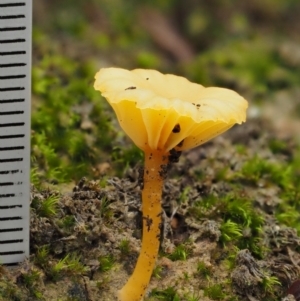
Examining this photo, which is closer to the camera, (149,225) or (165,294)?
(149,225)

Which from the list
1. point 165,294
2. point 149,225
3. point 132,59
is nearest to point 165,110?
point 149,225

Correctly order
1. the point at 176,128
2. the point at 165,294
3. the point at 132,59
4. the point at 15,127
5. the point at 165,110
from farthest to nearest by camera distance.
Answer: the point at 132,59, the point at 165,294, the point at 15,127, the point at 176,128, the point at 165,110

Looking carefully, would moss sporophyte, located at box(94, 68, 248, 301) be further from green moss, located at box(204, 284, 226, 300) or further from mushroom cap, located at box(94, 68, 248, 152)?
green moss, located at box(204, 284, 226, 300)

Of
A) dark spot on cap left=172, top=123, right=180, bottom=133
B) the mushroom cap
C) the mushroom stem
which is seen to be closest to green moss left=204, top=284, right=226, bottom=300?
the mushroom stem

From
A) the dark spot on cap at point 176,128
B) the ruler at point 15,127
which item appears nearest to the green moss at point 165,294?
the ruler at point 15,127

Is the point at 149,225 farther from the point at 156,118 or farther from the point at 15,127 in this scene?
the point at 15,127

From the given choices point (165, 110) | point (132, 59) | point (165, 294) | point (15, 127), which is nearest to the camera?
point (165, 110)

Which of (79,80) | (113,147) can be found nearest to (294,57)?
(79,80)
